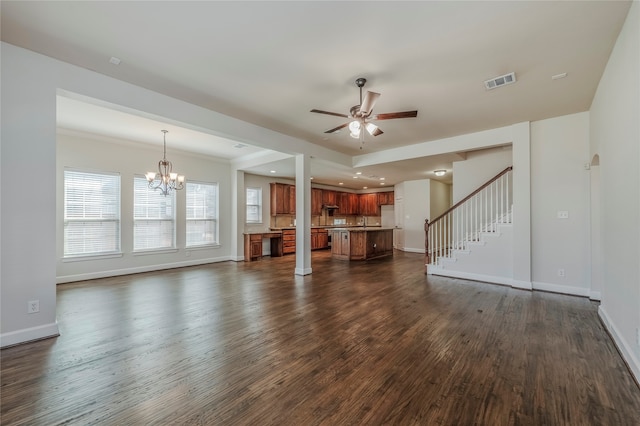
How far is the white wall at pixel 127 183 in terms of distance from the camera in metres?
5.28

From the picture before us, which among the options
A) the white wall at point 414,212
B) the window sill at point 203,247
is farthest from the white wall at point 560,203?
the window sill at point 203,247

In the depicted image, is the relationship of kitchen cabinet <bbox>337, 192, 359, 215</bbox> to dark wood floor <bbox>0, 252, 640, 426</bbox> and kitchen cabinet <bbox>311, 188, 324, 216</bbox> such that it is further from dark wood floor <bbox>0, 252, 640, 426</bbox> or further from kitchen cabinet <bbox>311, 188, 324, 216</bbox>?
dark wood floor <bbox>0, 252, 640, 426</bbox>

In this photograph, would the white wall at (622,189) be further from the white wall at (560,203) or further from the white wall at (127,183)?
the white wall at (127,183)

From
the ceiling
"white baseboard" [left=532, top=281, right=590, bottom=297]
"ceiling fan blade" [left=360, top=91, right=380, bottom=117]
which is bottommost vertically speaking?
"white baseboard" [left=532, top=281, right=590, bottom=297]

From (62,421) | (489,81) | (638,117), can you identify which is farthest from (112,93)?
(638,117)

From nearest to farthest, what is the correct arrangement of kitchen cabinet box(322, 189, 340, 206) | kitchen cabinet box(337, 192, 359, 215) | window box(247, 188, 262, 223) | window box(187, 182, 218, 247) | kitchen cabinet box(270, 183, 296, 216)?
window box(187, 182, 218, 247)
window box(247, 188, 262, 223)
kitchen cabinet box(270, 183, 296, 216)
kitchen cabinet box(322, 189, 340, 206)
kitchen cabinet box(337, 192, 359, 215)

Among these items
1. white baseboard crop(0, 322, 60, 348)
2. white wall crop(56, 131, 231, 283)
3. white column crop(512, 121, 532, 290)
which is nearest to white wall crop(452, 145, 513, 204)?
white column crop(512, 121, 532, 290)

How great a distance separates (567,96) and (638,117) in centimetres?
221

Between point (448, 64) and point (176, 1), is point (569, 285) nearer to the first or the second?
point (448, 64)

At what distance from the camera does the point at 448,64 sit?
9.89 ft

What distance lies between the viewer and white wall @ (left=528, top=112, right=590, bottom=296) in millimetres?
4383

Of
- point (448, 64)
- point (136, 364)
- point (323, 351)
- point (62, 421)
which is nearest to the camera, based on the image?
point (62, 421)

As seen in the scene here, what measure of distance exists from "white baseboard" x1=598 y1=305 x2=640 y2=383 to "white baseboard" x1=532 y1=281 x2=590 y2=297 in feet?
4.28

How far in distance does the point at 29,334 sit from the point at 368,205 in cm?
1105
